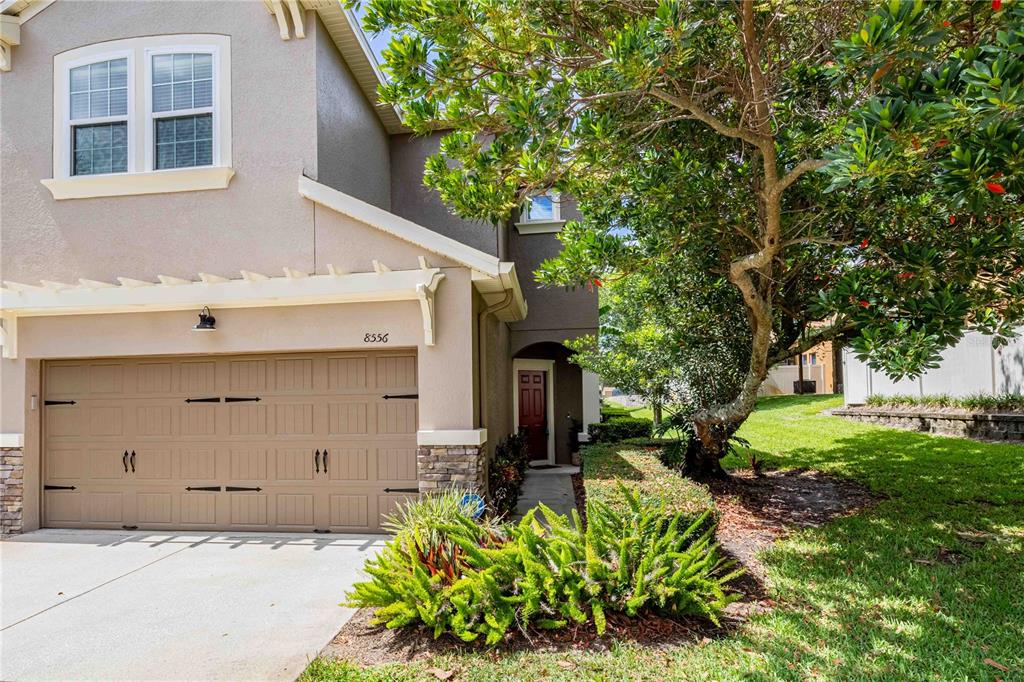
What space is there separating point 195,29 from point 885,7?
27.2 feet

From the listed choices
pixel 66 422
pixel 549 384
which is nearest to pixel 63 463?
pixel 66 422

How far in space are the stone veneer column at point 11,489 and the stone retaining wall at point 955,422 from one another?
1675 centimetres

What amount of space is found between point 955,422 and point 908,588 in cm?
979

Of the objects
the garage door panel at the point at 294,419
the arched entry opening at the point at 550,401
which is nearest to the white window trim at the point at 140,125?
the garage door panel at the point at 294,419

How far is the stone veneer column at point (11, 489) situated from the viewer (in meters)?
8.35

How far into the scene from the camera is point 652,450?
10.3 m

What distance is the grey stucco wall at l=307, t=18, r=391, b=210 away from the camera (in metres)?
8.30

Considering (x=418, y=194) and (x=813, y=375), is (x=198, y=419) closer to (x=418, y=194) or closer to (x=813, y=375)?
(x=418, y=194)

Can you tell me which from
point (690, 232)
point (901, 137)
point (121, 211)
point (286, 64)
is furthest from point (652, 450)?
point (121, 211)

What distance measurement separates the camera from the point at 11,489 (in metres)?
8.38

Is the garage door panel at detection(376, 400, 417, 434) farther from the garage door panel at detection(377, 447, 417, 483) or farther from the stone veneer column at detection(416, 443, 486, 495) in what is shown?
the stone veneer column at detection(416, 443, 486, 495)

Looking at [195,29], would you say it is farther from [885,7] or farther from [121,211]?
[885,7]

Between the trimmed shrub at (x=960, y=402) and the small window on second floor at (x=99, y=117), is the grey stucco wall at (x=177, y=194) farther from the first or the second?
the trimmed shrub at (x=960, y=402)

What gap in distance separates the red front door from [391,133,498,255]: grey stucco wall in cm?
408
